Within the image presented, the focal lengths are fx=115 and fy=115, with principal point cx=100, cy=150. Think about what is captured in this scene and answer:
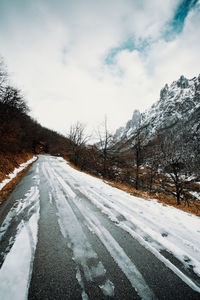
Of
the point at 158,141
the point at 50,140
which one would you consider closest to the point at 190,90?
the point at 50,140

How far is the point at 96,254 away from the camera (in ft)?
7.52

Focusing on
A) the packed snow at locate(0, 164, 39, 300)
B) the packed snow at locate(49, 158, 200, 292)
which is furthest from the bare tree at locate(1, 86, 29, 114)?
the packed snow at locate(49, 158, 200, 292)

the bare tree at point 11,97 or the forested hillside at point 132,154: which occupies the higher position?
the bare tree at point 11,97

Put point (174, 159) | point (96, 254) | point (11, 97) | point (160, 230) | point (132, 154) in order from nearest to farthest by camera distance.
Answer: point (96, 254), point (160, 230), point (174, 159), point (132, 154), point (11, 97)

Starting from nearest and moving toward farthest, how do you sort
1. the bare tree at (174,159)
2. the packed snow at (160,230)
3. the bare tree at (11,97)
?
Answer: 1. the packed snow at (160,230)
2. the bare tree at (174,159)
3. the bare tree at (11,97)

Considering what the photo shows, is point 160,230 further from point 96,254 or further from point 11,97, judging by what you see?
point 11,97

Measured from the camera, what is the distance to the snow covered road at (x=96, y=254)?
1.66 m

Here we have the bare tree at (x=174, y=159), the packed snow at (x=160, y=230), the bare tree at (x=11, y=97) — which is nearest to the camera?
the packed snow at (x=160, y=230)

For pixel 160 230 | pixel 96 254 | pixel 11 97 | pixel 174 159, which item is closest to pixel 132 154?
pixel 174 159

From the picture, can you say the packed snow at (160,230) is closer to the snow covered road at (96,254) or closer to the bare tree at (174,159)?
the snow covered road at (96,254)

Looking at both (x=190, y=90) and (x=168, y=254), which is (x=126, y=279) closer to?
(x=168, y=254)

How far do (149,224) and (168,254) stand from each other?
108 centimetres

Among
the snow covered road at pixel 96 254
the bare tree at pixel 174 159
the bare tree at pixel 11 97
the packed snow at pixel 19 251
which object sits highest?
the bare tree at pixel 11 97

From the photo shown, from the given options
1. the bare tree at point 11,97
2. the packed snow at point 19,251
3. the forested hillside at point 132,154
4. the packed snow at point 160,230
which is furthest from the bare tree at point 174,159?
the bare tree at point 11,97
